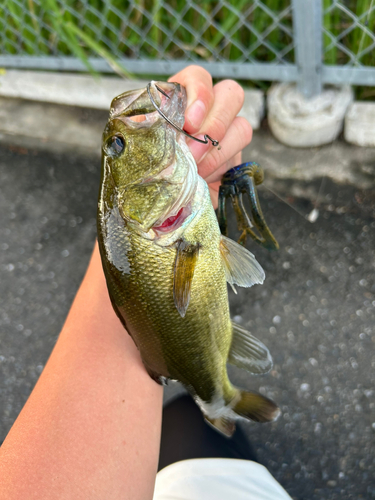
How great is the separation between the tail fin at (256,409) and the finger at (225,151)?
895mm

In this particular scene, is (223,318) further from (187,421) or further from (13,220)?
(13,220)

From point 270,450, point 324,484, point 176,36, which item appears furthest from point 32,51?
point 324,484

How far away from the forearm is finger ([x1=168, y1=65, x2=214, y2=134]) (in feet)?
2.61

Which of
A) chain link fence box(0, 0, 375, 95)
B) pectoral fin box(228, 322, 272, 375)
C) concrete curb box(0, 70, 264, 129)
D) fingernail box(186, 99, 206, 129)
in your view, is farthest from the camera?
concrete curb box(0, 70, 264, 129)

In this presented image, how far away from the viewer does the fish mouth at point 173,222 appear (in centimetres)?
128

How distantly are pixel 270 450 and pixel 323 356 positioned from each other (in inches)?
22.5

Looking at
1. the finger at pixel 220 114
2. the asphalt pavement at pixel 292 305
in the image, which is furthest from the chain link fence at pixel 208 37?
the finger at pixel 220 114

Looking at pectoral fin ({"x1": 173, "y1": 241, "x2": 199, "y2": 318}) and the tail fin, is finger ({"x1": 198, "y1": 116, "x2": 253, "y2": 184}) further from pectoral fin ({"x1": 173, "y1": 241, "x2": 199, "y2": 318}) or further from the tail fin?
the tail fin

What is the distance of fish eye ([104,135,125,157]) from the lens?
1263 mm

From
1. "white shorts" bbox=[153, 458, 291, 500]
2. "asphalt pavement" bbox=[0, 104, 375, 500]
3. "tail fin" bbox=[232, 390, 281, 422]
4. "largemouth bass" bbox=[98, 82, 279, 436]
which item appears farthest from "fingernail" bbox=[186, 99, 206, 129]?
Answer: "white shorts" bbox=[153, 458, 291, 500]

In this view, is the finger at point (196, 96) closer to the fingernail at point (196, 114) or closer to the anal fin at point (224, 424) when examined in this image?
the fingernail at point (196, 114)

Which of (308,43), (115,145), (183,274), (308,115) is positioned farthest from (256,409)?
(308,43)

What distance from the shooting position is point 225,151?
156 cm

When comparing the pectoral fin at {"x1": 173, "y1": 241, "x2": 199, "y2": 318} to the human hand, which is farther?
the human hand
